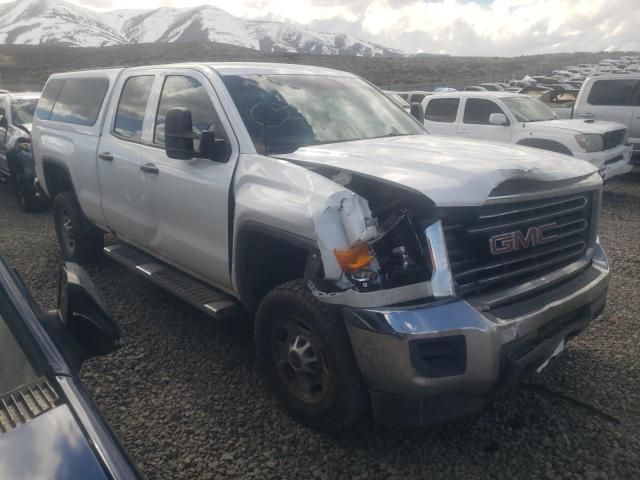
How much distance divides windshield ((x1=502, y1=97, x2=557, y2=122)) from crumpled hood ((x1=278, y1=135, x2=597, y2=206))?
21.1 feet

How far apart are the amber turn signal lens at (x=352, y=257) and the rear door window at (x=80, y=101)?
336 centimetres

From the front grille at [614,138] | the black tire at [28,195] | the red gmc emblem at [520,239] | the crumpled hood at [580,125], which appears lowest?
the black tire at [28,195]

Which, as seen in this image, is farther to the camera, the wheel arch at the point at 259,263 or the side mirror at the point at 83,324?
the wheel arch at the point at 259,263

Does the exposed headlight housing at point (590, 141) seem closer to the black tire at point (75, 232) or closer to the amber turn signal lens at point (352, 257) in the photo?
the black tire at point (75, 232)

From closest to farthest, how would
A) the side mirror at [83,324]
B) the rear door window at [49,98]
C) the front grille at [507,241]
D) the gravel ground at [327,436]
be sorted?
the side mirror at [83,324]
the front grille at [507,241]
the gravel ground at [327,436]
the rear door window at [49,98]

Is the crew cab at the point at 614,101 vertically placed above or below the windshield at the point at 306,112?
below

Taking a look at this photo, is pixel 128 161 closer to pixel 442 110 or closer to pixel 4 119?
pixel 4 119

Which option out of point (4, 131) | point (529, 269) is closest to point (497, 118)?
point (529, 269)

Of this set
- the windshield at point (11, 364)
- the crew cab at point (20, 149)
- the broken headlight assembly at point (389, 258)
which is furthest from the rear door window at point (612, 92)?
the windshield at point (11, 364)

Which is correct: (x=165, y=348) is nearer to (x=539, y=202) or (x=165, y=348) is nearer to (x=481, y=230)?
(x=481, y=230)

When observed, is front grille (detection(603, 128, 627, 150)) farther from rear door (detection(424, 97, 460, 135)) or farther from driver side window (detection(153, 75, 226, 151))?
driver side window (detection(153, 75, 226, 151))

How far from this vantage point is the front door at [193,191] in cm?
333

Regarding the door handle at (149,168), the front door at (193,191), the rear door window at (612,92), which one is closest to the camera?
the front door at (193,191)

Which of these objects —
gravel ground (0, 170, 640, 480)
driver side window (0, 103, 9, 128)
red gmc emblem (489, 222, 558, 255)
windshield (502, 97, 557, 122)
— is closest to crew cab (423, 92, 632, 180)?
windshield (502, 97, 557, 122)
